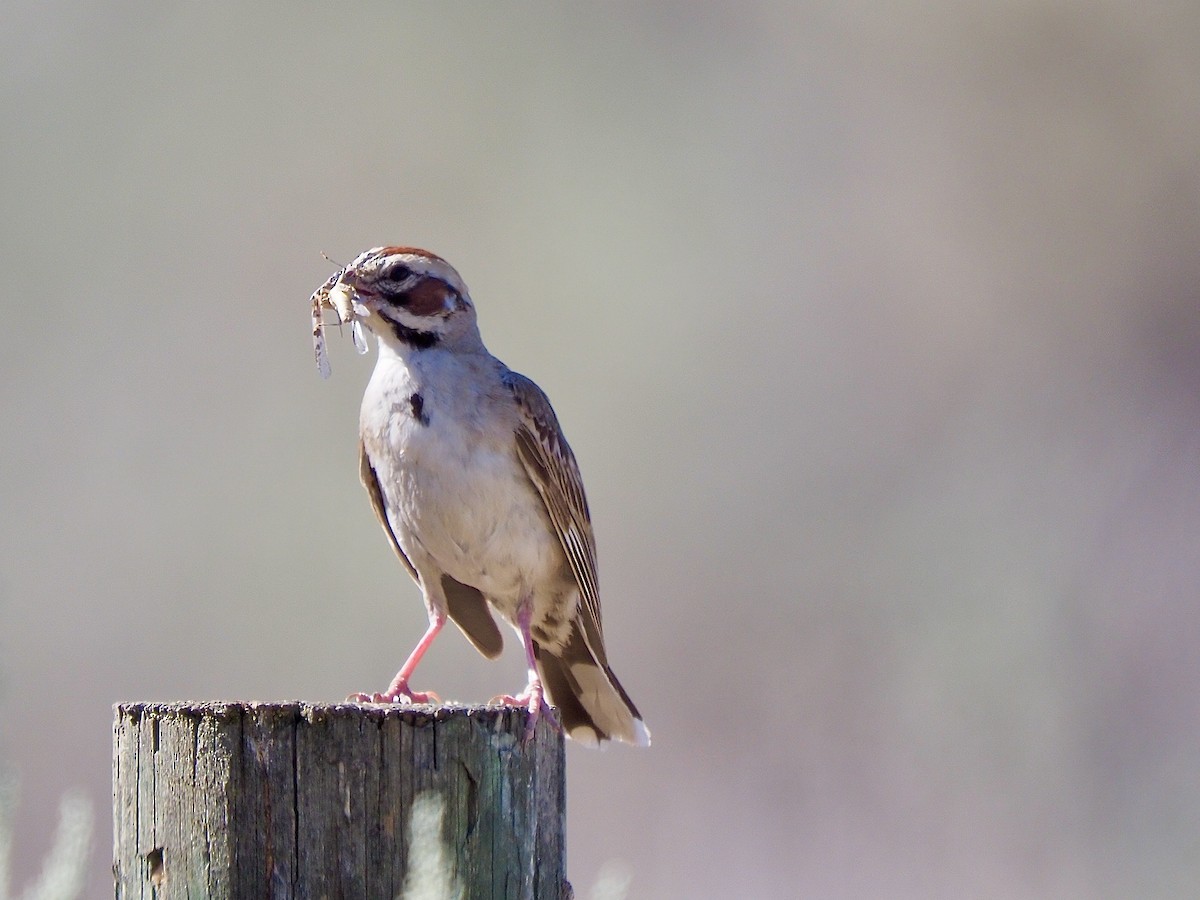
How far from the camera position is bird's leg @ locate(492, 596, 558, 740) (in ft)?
15.5

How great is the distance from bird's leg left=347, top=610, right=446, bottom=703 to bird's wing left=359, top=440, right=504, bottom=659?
109 millimetres

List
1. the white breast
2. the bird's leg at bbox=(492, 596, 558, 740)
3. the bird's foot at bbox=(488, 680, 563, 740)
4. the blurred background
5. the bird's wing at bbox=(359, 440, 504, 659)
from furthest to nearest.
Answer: the blurred background < the bird's wing at bbox=(359, 440, 504, 659) < the white breast < the bird's leg at bbox=(492, 596, 558, 740) < the bird's foot at bbox=(488, 680, 563, 740)

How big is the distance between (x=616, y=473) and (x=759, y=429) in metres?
1.39

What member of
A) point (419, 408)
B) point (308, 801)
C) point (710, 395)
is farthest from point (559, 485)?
point (710, 395)

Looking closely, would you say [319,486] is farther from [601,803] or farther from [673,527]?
[601,803]

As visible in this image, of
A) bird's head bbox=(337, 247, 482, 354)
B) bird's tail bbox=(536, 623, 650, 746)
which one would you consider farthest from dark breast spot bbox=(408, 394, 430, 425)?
bird's tail bbox=(536, 623, 650, 746)

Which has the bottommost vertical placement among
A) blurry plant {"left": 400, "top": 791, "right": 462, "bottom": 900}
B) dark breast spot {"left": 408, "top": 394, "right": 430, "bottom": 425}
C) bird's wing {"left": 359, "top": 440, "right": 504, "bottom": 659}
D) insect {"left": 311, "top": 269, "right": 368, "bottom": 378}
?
blurry plant {"left": 400, "top": 791, "right": 462, "bottom": 900}

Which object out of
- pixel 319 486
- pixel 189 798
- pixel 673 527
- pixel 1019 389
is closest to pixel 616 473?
pixel 673 527

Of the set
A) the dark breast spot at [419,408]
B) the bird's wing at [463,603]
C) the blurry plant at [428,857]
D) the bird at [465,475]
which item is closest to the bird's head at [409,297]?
the bird at [465,475]

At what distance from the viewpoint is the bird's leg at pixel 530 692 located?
4.71 meters

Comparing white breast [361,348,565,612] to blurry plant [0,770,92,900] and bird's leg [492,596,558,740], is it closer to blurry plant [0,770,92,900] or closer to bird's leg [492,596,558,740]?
bird's leg [492,596,558,740]

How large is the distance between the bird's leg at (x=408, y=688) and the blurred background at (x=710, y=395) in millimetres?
4892

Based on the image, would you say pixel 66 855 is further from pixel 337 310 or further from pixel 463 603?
pixel 463 603

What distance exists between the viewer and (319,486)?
1577cm
